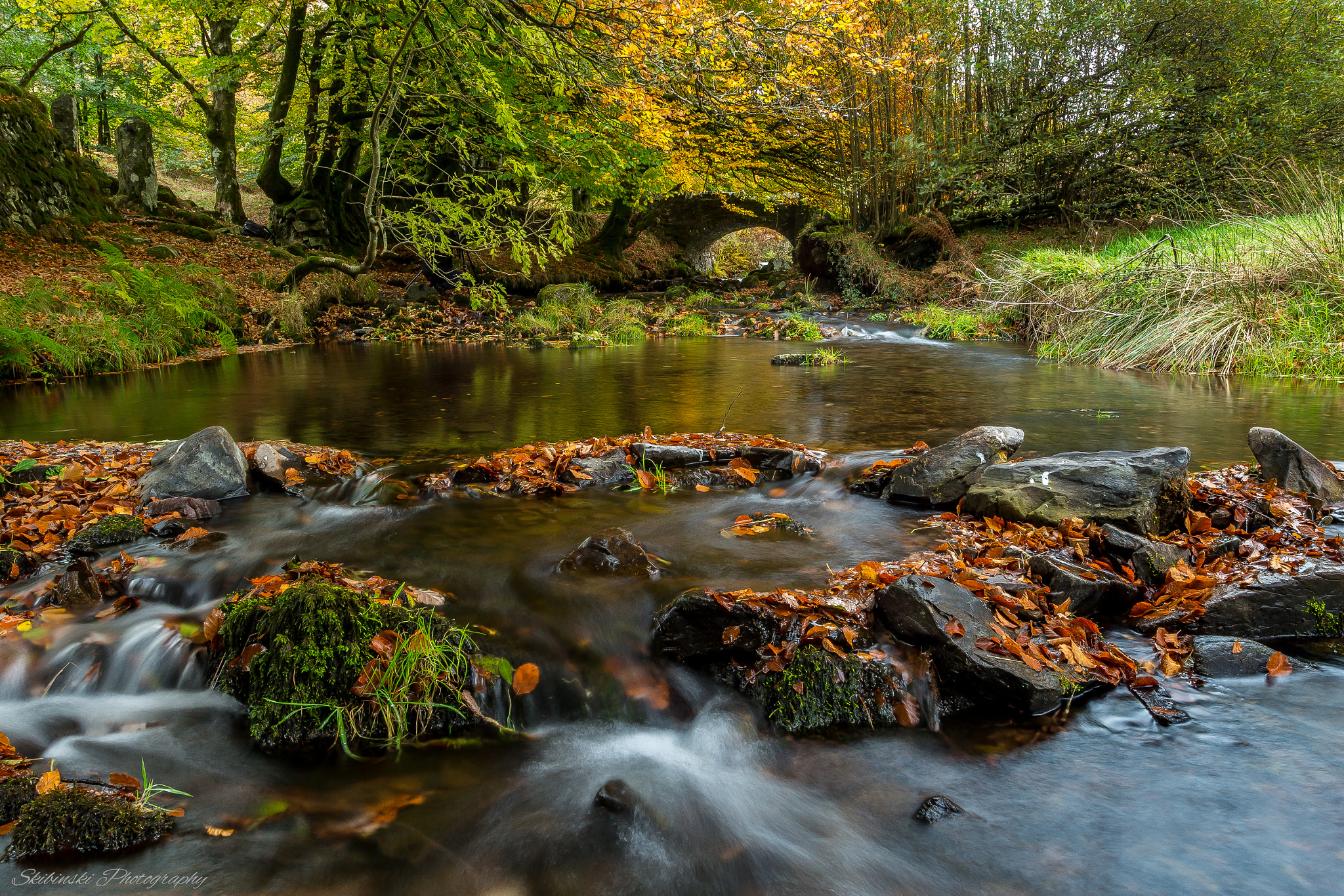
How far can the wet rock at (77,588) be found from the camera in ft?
9.73

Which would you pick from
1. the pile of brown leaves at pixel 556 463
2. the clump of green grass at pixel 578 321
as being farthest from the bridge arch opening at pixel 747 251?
the pile of brown leaves at pixel 556 463

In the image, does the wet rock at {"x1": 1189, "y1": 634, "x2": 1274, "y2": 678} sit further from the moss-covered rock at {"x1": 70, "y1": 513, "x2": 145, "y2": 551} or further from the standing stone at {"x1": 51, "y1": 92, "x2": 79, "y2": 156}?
the standing stone at {"x1": 51, "y1": 92, "x2": 79, "y2": 156}

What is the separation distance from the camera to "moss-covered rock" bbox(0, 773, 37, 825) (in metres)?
1.89

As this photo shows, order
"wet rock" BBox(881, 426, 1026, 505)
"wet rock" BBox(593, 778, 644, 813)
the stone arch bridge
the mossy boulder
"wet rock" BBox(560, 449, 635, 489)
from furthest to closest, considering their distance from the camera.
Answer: the stone arch bridge < "wet rock" BBox(560, 449, 635, 489) < "wet rock" BBox(881, 426, 1026, 505) < the mossy boulder < "wet rock" BBox(593, 778, 644, 813)

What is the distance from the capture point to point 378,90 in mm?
13805

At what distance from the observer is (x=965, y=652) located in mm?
2438

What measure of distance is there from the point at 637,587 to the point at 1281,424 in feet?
19.2

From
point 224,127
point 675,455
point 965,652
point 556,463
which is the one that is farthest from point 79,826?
point 224,127

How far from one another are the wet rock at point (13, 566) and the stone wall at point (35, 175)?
13077 mm

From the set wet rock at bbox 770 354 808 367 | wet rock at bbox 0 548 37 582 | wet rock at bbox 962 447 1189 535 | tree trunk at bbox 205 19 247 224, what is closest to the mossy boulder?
wet rock at bbox 0 548 37 582

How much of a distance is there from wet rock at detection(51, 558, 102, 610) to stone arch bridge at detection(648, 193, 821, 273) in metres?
25.3

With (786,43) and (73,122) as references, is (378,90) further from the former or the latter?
(786,43)

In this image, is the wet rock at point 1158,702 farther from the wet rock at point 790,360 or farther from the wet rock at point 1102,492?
the wet rock at point 790,360

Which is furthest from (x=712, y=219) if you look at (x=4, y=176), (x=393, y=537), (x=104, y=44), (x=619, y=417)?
(x=393, y=537)
